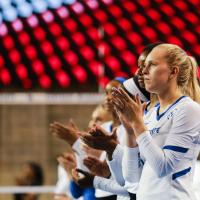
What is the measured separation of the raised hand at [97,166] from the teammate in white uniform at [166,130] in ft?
1.45

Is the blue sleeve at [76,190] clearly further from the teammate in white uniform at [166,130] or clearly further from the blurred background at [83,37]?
the blurred background at [83,37]

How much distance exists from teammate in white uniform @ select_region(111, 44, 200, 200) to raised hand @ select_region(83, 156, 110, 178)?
0.44m

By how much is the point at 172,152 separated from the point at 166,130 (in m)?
0.08

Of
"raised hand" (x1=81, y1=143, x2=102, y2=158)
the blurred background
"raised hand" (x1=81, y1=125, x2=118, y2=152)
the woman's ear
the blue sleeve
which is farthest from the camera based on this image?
the blurred background

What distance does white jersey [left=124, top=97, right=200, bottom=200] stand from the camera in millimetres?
2082

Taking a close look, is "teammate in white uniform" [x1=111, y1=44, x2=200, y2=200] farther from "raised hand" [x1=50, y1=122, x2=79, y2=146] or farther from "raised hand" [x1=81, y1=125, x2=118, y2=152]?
"raised hand" [x1=50, y1=122, x2=79, y2=146]

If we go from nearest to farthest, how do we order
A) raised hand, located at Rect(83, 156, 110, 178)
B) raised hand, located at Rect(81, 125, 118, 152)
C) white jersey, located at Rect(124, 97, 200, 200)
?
white jersey, located at Rect(124, 97, 200, 200), raised hand, located at Rect(81, 125, 118, 152), raised hand, located at Rect(83, 156, 110, 178)

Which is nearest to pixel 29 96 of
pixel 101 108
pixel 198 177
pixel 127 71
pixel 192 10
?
pixel 127 71

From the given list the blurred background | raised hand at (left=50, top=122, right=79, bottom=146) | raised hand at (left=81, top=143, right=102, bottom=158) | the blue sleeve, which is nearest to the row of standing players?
raised hand at (left=81, top=143, right=102, bottom=158)

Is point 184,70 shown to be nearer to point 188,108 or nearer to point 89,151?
point 188,108

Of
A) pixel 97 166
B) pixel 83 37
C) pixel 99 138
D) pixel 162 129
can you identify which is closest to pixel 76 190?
pixel 97 166

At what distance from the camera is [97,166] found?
2.72 metres

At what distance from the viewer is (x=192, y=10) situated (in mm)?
4676

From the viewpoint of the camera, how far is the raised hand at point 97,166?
106 inches
